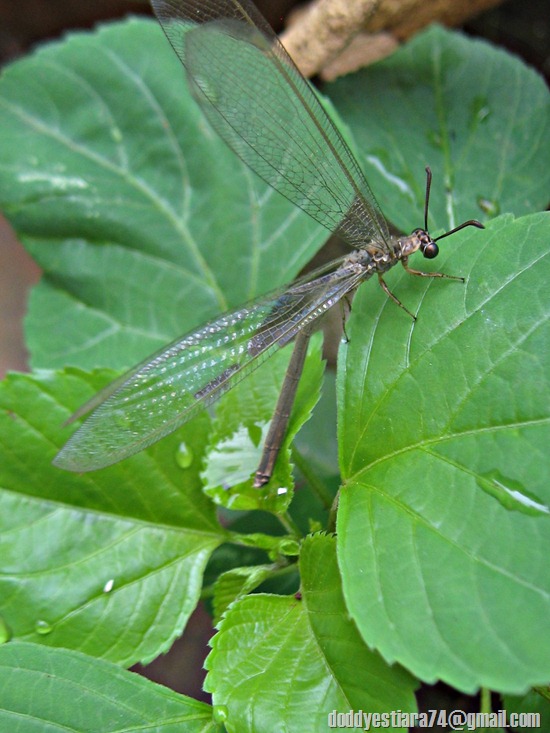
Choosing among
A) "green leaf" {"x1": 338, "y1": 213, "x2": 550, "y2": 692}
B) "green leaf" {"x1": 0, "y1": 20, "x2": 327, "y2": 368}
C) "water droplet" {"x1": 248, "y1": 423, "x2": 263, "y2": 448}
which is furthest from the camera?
"green leaf" {"x1": 0, "y1": 20, "x2": 327, "y2": 368}

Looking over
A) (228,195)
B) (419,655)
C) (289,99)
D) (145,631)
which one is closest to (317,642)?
(419,655)

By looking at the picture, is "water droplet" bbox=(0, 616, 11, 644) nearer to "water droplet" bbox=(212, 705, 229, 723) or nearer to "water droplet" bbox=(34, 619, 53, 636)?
"water droplet" bbox=(34, 619, 53, 636)

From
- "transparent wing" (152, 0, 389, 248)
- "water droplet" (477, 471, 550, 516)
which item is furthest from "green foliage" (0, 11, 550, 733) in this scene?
"transparent wing" (152, 0, 389, 248)

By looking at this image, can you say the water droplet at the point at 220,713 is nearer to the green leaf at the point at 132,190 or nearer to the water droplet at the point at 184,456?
the water droplet at the point at 184,456

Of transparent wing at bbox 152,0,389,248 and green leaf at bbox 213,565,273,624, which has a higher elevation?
transparent wing at bbox 152,0,389,248

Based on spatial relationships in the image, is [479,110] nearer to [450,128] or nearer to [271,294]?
[450,128]

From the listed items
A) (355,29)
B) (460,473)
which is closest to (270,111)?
(355,29)

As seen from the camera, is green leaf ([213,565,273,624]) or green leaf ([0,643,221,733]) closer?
green leaf ([0,643,221,733])

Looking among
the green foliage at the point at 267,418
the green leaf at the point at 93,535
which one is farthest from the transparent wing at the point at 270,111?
the green leaf at the point at 93,535
